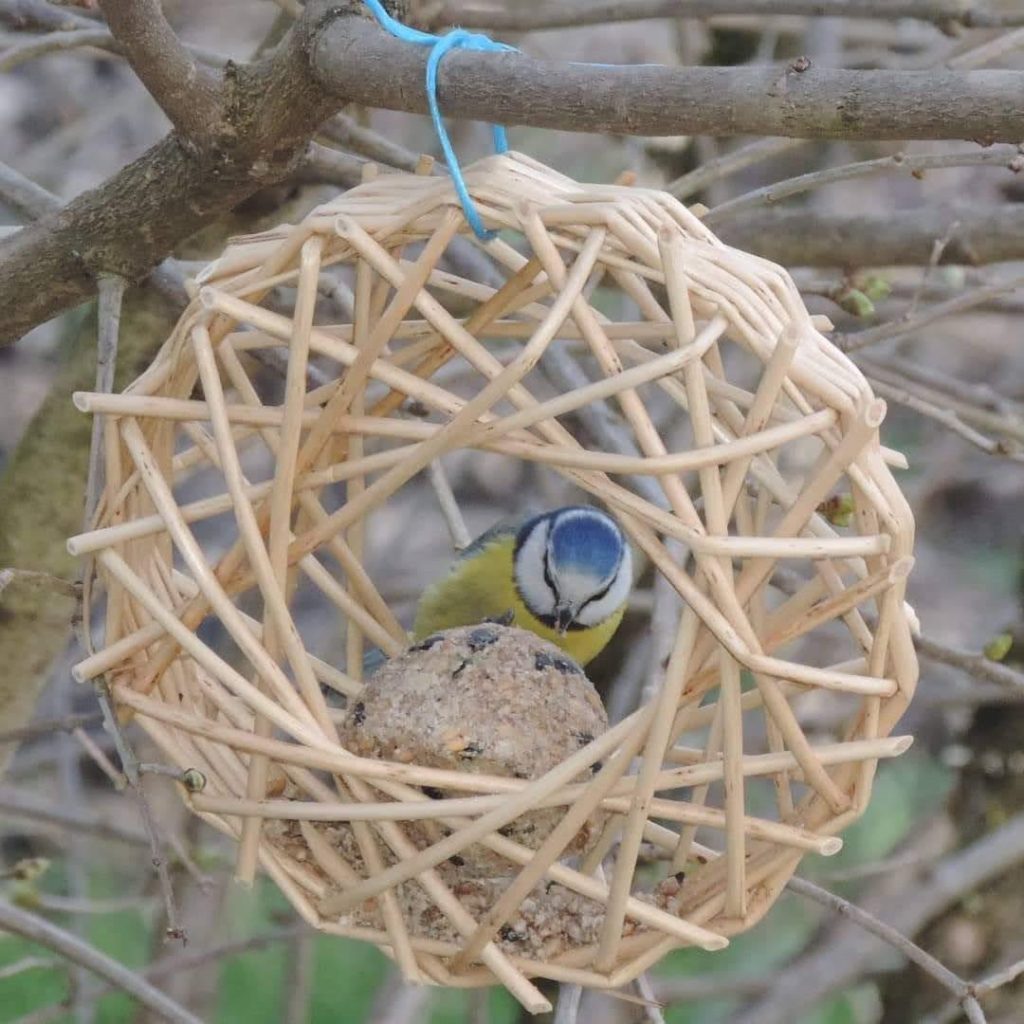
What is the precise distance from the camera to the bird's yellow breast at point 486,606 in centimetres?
166

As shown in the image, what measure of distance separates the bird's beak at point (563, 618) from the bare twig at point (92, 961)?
53cm

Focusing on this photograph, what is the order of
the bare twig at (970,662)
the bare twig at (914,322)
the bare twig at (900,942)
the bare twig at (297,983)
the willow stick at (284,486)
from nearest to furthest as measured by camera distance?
the willow stick at (284,486) < the bare twig at (900,942) < the bare twig at (970,662) < the bare twig at (914,322) < the bare twig at (297,983)

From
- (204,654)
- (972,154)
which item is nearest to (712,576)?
(204,654)

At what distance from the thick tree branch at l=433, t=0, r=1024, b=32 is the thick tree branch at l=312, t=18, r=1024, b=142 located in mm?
665

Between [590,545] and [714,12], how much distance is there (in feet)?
1.84

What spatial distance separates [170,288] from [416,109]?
1.27 feet

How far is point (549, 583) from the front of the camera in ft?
5.45

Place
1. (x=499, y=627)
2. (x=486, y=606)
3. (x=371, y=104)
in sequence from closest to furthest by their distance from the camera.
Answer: (x=371, y=104), (x=499, y=627), (x=486, y=606)

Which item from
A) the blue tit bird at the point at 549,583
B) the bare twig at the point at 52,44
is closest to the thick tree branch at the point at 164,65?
the bare twig at the point at 52,44

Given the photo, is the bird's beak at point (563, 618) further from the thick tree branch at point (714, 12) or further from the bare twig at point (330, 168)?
the thick tree branch at point (714, 12)

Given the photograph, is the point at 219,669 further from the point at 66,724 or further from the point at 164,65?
the point at 164,65

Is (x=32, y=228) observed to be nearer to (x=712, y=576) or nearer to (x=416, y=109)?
(x=416, y=109)

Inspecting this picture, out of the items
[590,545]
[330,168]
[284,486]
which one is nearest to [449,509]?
[590,545]

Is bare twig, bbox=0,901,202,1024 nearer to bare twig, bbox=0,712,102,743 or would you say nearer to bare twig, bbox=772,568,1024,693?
bare twig, bbox=0,712,102,743
